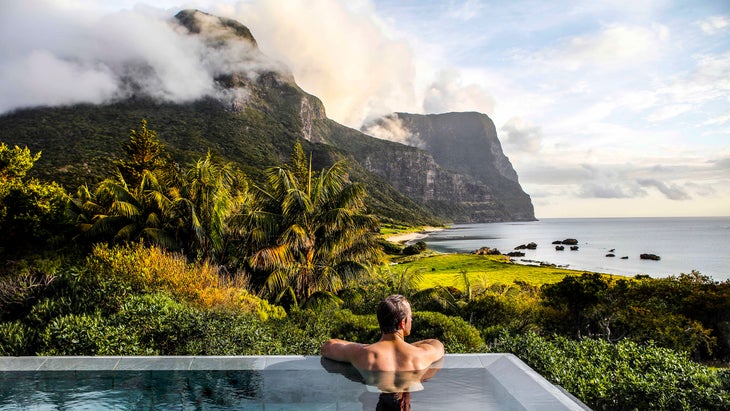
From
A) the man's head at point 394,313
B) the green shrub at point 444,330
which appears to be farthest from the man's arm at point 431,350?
the green shrub at point 444,330

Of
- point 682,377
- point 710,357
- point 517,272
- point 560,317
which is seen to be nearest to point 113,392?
point 682,377

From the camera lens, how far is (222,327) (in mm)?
7848

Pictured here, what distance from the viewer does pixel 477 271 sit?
123 feet

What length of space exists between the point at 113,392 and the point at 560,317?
47.3 feet

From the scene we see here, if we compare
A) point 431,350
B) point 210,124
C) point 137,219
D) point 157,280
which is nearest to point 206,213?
point 137,219

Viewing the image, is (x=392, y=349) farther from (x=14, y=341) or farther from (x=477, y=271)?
(x=477, y=271)

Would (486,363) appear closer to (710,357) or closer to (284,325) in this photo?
(284,325)

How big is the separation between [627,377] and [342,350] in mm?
3544

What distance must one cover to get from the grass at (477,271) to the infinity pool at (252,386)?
23.3 metres

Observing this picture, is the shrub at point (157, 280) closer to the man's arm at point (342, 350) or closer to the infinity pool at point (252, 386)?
the infinity pool at point (252, 386)

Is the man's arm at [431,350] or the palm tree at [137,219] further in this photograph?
the palm tree at [137,219]

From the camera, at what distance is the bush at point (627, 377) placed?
513 cm

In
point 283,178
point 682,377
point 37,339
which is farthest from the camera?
point 283,178

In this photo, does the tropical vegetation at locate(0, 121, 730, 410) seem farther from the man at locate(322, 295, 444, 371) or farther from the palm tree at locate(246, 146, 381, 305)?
the man at locate(322, 295, 444, 371)
